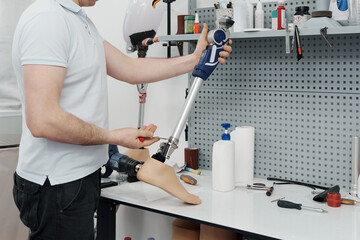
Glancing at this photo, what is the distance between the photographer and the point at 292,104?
5.92 feet

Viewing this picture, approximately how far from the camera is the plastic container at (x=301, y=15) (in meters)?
1.61

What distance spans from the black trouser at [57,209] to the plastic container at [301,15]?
0.96m

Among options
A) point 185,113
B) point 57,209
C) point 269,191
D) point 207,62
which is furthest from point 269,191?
point 57,209

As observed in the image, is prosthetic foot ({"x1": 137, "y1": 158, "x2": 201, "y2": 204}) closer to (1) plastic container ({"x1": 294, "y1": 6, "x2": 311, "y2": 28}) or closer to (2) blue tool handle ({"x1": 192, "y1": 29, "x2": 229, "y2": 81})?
(2) blue tool handle ({"x1": 192, "y1": 29, "x2": 229, "y2": 81})

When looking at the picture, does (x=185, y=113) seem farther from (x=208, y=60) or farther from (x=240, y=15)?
(x=240, y=15)

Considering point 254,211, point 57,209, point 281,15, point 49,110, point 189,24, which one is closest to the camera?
point 49,110

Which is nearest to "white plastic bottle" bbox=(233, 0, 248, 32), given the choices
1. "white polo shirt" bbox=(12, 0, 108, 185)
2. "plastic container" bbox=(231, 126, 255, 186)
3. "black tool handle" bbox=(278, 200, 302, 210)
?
"plastic container" bbox=(231, 126, 255, 186)

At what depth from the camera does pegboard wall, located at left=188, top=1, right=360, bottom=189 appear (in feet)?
5.52

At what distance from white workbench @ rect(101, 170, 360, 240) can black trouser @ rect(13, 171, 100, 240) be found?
242 millimetres

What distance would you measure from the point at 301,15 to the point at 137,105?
1.15 metres

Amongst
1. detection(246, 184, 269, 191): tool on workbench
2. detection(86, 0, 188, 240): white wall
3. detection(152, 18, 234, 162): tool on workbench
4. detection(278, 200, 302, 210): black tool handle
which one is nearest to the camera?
detection(278, 200, 302, 210): black tool handle

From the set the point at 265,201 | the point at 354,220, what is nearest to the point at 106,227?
the point at 265,201

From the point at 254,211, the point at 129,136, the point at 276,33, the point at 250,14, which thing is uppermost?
the point at 250,14

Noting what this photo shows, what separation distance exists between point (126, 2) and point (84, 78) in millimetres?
1158
